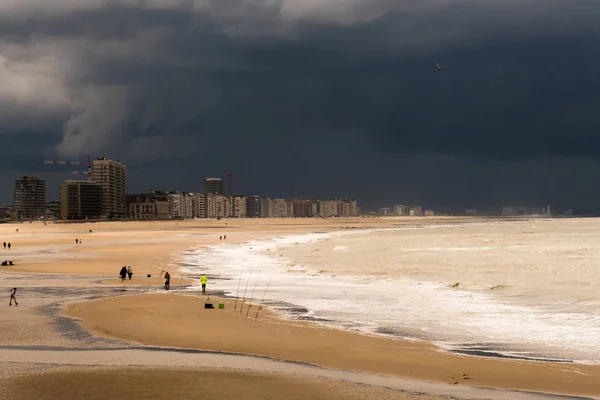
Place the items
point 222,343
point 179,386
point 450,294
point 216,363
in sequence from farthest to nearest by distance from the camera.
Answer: point 450,294
point 222,343
point 216,363
point 179,386

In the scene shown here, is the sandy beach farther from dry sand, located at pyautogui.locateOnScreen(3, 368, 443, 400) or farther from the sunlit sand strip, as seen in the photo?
the sunlit sand strip

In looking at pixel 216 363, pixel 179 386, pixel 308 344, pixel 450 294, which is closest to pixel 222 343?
pixel 308 344

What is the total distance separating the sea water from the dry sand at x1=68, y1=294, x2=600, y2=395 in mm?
1702

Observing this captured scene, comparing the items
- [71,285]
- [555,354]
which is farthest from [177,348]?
[71,285]

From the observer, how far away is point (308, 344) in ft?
74.0

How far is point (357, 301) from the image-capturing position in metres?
34.2

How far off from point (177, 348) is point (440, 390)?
9.63 metres

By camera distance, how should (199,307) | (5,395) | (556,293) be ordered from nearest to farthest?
(5,395) → (199,307) → (556,293)

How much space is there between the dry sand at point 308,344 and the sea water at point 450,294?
5.58 feet

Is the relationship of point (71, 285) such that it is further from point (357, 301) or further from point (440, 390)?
point (440, 390)

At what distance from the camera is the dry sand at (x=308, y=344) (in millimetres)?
17656

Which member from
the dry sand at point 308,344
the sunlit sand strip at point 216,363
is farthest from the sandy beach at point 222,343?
the sunlit sand strip at point 216,363

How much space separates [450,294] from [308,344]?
15.9 m

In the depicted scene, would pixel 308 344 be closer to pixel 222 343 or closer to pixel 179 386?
pixel 222 343
